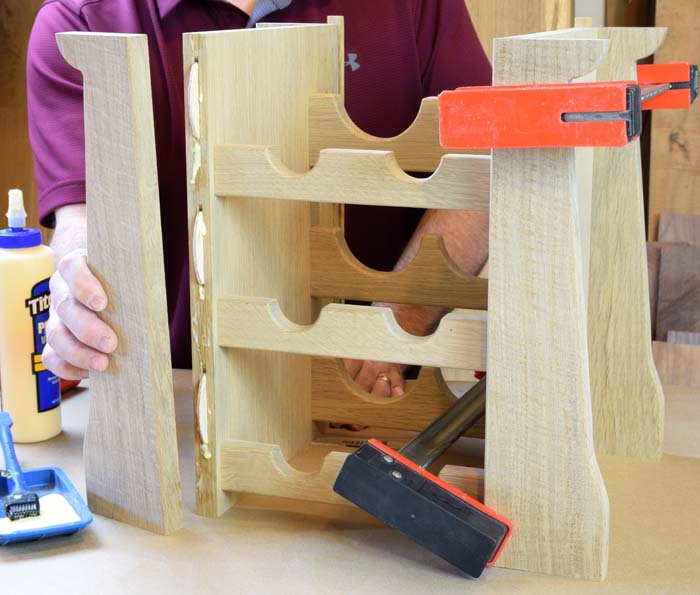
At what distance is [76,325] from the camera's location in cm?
82

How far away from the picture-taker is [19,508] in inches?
31.4

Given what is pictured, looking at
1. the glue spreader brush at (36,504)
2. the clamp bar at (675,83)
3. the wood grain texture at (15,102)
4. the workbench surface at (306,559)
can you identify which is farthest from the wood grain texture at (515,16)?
the glue spreader brush at (36,504)

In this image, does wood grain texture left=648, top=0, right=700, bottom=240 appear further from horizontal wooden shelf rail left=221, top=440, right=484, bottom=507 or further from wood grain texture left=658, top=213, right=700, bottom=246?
horizontal wooden shelf rail left=221, top=440, right=484, bottom=507

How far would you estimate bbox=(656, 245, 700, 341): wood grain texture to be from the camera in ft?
6.54

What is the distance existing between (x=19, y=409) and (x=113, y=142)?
0.36 meters

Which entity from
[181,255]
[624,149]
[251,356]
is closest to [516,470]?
[251,356]

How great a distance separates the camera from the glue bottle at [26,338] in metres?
0.99

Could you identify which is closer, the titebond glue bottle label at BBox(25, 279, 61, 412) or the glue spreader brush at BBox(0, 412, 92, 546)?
the glue spreader brush at BBox(0, 412, 92, 546)

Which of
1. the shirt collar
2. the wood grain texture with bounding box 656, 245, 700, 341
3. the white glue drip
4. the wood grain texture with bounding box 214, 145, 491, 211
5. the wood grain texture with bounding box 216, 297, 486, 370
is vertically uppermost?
the shirt collar

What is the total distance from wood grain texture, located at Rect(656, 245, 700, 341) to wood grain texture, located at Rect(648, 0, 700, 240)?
0.24 metres

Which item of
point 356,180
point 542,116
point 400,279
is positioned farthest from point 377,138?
point 542,116

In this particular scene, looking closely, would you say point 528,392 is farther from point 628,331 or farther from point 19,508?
point 19,508

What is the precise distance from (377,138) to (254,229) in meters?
0.19

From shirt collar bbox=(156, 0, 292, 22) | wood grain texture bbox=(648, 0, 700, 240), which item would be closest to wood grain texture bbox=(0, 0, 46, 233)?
shirt collar bbox=(156, 0, 292, 22)
